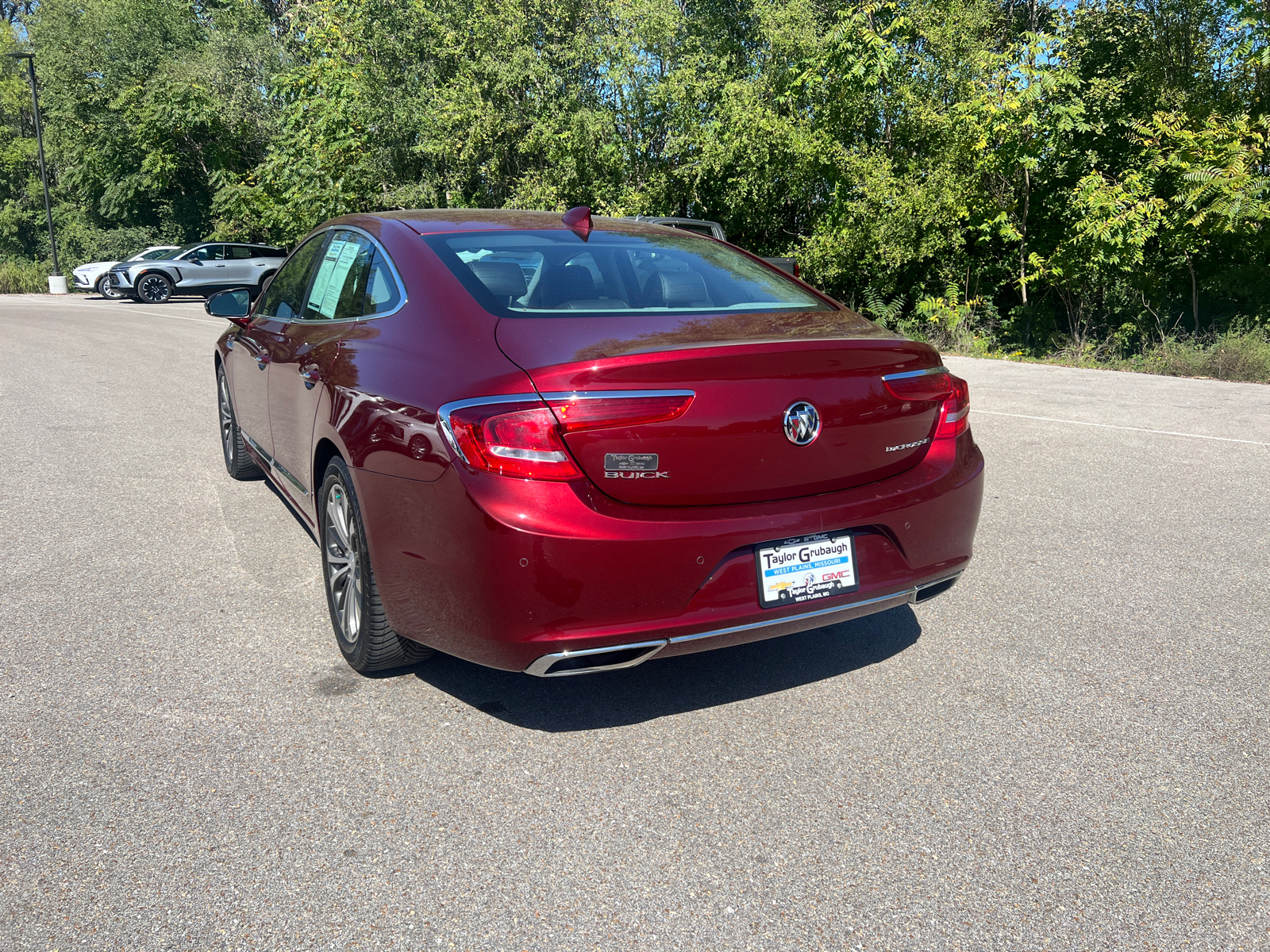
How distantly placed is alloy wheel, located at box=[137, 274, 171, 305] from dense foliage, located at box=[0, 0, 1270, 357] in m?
3.78

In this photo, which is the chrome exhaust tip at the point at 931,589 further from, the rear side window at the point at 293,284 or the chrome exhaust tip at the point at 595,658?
the rear side window at the point at 293,284

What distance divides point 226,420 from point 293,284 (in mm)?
2164

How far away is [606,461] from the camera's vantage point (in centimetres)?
290

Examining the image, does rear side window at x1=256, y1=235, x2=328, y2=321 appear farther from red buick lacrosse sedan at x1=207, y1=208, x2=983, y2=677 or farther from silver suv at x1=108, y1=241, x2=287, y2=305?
silver suv at x1=108, y1=241, x2=287, y2=305

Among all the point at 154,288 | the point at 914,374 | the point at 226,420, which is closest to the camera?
the point at 914,374

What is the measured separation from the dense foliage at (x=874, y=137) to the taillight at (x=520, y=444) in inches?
541

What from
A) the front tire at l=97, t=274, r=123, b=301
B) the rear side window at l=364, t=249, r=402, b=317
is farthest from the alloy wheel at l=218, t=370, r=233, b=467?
the front tire at l=97, t=274, r=123, b=301

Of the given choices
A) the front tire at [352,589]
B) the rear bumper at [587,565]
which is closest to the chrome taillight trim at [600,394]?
the rear bumper at [587,565]

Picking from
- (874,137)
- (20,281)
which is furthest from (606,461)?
(20,281)

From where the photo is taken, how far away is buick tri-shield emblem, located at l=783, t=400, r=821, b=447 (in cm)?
311

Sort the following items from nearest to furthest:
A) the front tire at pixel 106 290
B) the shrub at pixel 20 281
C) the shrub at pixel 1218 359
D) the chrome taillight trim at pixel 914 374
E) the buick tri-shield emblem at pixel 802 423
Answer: the buick tri-shield emblem at pixel 802 423 → the chrome taillight trim at pixel 914 374 → the shrub at pixel 1218 359 → the front tire at pixel 106 290 → the shrub at pixel 20 281

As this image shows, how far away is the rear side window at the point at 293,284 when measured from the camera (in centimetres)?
489

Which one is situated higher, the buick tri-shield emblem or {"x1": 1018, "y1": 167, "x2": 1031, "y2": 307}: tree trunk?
{"x1": 1018, "y1": 167, "x2": 1031, "y2": 307}: tree trunk

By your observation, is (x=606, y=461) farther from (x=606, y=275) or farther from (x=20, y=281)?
(x=20, y=281)
